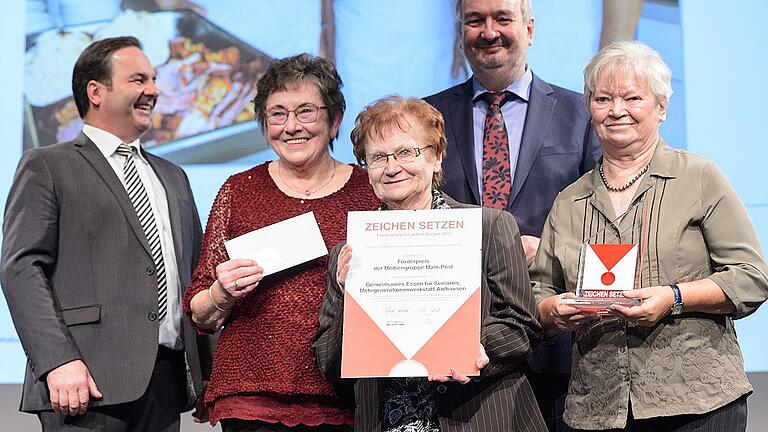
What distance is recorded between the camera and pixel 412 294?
218 centimetres

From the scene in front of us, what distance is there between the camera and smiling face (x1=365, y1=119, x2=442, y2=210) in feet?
7.41

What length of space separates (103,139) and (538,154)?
4.51ft

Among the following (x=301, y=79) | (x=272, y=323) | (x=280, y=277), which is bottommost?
(x=272, y=323)

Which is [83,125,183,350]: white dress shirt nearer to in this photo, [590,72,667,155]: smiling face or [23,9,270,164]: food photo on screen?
[23,9,270,164]: food photo on screen

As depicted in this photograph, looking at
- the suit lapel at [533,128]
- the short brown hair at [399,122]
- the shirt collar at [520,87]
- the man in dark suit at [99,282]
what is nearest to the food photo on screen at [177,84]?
the man in dark suit at [99,282]

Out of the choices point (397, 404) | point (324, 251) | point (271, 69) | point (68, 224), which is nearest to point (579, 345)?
point (397, 404)

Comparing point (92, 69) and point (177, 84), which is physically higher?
point (92, 69)

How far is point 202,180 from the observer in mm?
4160

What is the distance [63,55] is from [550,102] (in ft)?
7.49

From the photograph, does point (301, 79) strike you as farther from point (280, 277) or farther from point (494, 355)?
point (494, 355)

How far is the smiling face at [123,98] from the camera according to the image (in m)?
3.02

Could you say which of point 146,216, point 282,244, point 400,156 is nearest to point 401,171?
point 400,156

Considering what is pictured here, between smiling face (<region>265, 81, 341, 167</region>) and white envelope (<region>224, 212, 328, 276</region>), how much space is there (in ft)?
0.68

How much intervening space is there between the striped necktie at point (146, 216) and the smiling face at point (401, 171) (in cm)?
91
